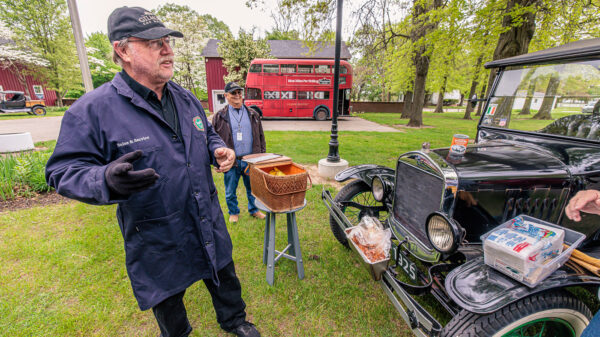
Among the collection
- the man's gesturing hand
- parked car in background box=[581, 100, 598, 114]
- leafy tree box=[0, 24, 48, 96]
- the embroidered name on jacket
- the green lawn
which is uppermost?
leafy tree box=[0, 24, 48, 96]

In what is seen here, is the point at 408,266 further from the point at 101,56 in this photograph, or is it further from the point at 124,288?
the point at 101,56

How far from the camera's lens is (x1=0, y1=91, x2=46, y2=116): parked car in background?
16641mm

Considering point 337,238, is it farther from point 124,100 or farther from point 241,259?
point 124,100

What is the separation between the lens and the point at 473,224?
191 cm

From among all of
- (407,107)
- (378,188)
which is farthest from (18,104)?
(407,107)

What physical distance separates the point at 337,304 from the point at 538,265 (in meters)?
1.52

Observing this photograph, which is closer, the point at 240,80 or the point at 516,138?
the point at 516,138

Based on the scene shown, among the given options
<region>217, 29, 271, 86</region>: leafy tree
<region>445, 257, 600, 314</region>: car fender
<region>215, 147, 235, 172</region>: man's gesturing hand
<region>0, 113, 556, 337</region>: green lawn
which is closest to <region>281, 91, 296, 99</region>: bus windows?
<region>217, 29, 271, 86</region>: leafy tree

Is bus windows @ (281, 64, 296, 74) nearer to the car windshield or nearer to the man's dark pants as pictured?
the car windshield

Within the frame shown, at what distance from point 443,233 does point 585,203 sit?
0.93m

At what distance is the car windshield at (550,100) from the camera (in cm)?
221

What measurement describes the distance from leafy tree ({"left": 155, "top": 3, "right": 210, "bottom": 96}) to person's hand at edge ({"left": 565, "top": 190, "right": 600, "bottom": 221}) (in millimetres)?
27374

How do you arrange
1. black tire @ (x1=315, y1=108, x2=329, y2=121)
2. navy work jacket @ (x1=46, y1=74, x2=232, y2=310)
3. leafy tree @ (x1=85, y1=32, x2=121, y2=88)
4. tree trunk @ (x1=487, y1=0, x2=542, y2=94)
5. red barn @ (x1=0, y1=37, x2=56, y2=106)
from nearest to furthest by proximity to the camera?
navy work jacket @ (x1=46, y1=74, x2=232, y2=310)
tree trunk @ (x1=487, y1=0, x2=542, y2=94)
black tire @ (x1=315, y1=108, x2=329, y2=121)
red barn @ (x1=0, y1=37, x2=56, y2=106)
leafy tree @ (x1=85, y1=32, x2=121, y2=88)

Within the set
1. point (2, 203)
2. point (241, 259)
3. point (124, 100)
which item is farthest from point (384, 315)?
point (2, 203)
